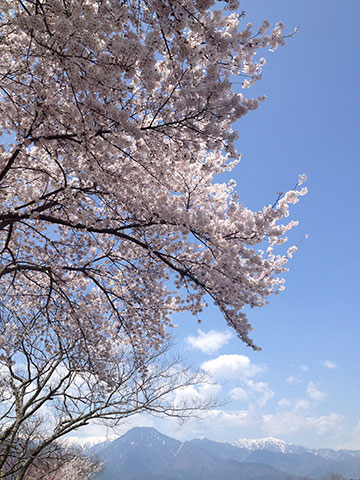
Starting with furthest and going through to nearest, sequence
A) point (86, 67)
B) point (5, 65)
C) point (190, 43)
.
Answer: point (5, 65) → point (190, 43) → point (86, 67)

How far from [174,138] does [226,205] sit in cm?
237

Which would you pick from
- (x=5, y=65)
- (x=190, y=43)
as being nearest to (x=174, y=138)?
(x=190, y=43)

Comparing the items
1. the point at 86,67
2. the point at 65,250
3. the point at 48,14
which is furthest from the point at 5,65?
the point at 65,250

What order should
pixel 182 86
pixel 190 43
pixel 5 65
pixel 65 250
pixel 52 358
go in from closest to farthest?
pixel 190 43
pixel 182 86
pixel 5 65
pixel 65 250
pixel 52 358

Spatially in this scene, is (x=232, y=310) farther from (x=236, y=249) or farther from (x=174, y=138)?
(x=174, y=138)

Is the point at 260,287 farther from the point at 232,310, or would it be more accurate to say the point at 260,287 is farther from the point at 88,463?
the point at 88,463

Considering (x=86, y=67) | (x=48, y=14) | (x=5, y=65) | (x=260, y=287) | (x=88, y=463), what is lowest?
(x=88, y=463)

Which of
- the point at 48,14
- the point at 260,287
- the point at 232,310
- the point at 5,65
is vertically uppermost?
the point at 5,65

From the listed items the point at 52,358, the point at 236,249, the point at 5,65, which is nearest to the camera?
the point at 5,65

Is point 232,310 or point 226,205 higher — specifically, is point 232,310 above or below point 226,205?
below

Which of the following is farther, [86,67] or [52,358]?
Answer: [52,358]

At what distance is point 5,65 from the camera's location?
4.89 metres

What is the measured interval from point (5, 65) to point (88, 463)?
19666 millimetres

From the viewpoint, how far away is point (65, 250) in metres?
8.07
